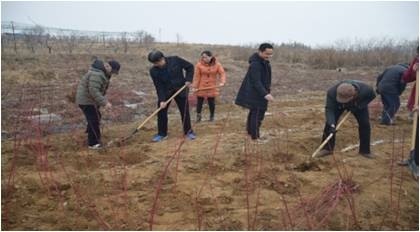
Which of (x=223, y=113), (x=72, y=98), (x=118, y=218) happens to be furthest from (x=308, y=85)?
(x=118, y=218)

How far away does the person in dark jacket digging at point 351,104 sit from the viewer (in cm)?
449

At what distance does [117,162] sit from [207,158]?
104cm

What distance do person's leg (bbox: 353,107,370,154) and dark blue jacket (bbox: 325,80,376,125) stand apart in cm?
10

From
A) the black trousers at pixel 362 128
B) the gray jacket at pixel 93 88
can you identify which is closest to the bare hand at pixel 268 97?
the black trousers at pixel 362 128

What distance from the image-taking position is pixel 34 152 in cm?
515

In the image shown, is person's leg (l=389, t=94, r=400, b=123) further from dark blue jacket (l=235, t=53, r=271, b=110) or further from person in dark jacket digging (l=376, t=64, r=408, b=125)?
dark blue jacket (l=235, t=53, r=271, b=110)

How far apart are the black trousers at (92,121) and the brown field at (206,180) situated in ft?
0.58

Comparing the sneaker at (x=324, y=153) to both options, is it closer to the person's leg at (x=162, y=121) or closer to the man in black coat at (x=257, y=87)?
the man in black coat at (x=257, y=87)

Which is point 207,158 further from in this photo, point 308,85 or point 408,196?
point 308,85

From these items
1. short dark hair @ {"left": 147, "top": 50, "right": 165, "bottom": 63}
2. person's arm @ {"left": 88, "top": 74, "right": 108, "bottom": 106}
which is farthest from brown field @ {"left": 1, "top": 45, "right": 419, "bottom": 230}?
short dark hair @ {"left": 147, "top": 50, "right": 165, "bottom": 63}

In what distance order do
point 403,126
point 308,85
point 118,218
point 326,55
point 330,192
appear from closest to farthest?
point 118,218 < point 330,192 < point 403,126 < point 308,85 < point 326,55

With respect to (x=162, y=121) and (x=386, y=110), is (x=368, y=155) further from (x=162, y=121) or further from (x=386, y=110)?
(x=162, y=121)

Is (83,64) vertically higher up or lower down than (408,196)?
higher up

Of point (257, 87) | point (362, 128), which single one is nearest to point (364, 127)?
point (362, 128)
